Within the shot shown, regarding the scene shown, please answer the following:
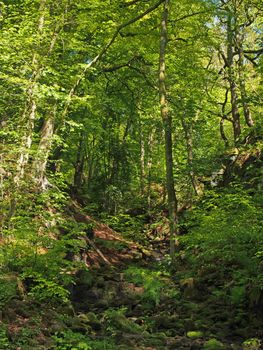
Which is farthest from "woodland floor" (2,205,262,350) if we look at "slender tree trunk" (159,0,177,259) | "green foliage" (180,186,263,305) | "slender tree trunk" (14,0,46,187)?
"slender tree trunk" (14,0,46,187)

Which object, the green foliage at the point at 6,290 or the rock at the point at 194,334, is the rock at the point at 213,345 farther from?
the green foliage at the point at 6,290

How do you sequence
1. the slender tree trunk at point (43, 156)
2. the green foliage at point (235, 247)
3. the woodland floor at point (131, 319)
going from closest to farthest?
the woodland floor at point (131, 319) < the green foliage at point (235, 247) < the slender tree trunk at point (43, 156)

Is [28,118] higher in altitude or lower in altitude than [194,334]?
higher

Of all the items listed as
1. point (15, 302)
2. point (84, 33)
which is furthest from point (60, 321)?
point (84, 33)

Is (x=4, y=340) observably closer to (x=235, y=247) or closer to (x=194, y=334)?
(x=194, y=334)

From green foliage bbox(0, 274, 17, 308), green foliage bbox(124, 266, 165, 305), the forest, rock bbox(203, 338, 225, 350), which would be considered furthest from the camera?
green foliage bbox(124, 266, 165, 305)

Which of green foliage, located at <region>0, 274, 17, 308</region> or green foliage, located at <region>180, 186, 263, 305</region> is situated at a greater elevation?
green foliage, located at <region>180, 186, 263, 305</region>

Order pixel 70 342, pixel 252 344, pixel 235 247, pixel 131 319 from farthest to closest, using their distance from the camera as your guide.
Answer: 1. pixel 131 319
2. pixel 235 247
3. pixel 252 344
4. pixel 70 342

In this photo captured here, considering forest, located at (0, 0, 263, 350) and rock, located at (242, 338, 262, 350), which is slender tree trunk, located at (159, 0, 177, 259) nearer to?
forest, located at (0, 0, 263, 350)

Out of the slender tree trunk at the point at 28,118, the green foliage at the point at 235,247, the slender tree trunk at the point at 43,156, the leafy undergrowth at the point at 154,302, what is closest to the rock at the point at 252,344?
the leafy undergrowth at the point at 154,302

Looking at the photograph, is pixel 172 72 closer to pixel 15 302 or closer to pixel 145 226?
pixel 145 226

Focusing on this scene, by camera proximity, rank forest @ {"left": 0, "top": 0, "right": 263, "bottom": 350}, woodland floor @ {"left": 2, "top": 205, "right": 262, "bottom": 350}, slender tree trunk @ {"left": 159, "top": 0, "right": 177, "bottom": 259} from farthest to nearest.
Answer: slender tree trunk @ {"left": 159, "top": 0, "right": 177, "bottom": 259}, forest @ {"left": 0, "top": 0, "right": 263, "bottom": 350}, woodland floor @ {"left": 2, "top": 205, "right": 262, "bottom": 350}

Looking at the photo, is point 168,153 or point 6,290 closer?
point 6,290

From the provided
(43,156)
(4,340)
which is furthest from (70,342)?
(43,156)
